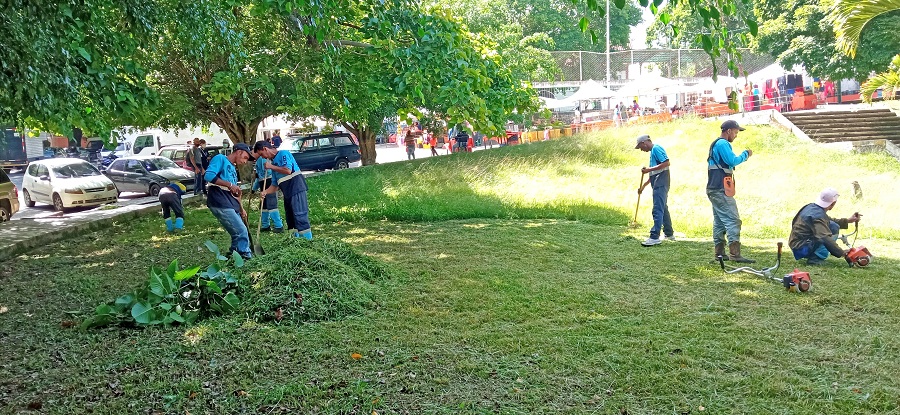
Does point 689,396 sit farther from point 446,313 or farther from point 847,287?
point 847,287

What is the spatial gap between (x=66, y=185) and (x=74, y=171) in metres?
0.99

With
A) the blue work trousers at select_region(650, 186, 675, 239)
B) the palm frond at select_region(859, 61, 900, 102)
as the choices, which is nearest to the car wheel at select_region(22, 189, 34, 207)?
the blue work trousers at select_region(650, 186, 675, 239)

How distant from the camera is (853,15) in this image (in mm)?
11508

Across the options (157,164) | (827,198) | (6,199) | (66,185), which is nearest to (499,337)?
(827,198)

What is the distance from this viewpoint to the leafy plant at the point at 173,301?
557cm

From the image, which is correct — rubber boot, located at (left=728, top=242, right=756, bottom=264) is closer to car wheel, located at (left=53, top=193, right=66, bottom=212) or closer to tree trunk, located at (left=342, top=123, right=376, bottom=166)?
car wheel, located at (left=53, top=193, right=66, bottom=212)

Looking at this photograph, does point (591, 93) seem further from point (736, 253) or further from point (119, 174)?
point (736, 253)

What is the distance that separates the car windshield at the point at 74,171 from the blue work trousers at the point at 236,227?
11367 millimetres

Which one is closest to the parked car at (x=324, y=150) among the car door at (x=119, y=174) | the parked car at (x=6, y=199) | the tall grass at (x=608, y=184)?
the tall grass at (x=608, y=184)

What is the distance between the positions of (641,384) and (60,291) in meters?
5.92

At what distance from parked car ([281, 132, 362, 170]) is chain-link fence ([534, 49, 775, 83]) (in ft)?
41.2

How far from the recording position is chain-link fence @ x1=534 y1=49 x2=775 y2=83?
35781 millimetres

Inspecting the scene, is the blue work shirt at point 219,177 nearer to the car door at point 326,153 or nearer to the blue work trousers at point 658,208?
the blue work trousers at point 658,208

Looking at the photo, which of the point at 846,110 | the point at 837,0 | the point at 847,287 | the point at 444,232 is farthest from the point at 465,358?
the point at 846,110
